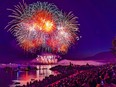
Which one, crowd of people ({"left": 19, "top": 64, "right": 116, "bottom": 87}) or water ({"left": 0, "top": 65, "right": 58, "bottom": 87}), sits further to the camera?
water ({"left": 0, "top": 65, "right": 58, "bottom": 87})

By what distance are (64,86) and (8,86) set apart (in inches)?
1696

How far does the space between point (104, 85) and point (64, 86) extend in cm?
804

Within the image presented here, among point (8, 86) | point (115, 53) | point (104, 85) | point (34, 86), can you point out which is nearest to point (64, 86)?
point (104, 85)

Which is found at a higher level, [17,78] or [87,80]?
[17,78]

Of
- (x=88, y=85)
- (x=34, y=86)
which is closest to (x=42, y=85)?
(x=34, y=86)

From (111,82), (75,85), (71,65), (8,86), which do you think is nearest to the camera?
(111,82)

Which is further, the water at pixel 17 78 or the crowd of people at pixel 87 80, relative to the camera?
the water at pixel 17 78

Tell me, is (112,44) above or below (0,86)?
above

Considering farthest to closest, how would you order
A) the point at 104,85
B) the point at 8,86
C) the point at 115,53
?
the point at 115,53 < the point at 8,86 < the point at 104,85

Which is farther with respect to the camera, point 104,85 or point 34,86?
point 34,86

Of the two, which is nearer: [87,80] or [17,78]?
[87,80]

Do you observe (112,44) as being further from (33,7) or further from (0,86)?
(33,7)

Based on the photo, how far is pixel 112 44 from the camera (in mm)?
92438

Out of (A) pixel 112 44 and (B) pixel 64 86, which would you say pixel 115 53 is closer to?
(A) pixel 112 44
